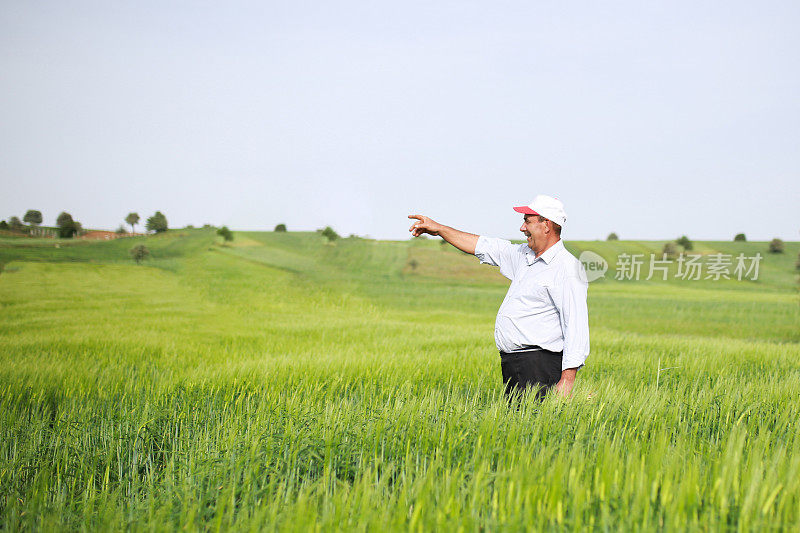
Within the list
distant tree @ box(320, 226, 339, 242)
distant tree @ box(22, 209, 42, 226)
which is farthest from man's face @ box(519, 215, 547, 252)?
distant tree @ box(320, 226, 339, 242)

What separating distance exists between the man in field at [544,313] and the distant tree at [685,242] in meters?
66.4

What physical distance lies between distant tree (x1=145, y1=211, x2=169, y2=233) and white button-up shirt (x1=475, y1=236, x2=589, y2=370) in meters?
49.7

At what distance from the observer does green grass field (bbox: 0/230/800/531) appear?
2102 mm

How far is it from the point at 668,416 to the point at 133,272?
34.3 meters

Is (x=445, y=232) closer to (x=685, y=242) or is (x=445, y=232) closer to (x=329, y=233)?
(x=329, y=233)

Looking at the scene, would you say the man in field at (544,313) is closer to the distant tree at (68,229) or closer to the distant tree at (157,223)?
the distant tree at (68,229)

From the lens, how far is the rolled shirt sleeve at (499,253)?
4.60 metres

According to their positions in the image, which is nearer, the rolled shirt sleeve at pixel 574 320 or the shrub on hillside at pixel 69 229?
the rolled shirt sleeve at pixel 574 320

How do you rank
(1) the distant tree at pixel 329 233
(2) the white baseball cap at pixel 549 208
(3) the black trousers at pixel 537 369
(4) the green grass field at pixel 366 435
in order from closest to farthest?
(4) the green grass field at pixel 366 435 < (2) the white baseball cap at pixel 549 208 < (3) the black trousers at pixel 537 369 < (1) the distant tree at pixel 329 233

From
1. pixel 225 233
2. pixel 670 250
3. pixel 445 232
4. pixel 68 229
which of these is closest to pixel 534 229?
pixel 445 232

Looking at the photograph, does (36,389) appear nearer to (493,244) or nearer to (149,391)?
(149,391)

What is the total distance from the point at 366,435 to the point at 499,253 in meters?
2.31

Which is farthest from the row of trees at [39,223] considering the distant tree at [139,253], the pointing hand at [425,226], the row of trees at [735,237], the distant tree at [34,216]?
the row of trees at [735,237]

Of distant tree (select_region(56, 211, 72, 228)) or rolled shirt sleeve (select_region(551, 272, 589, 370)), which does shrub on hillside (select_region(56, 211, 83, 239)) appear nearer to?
distant tree (select_region(56, 211, 72, 228))
